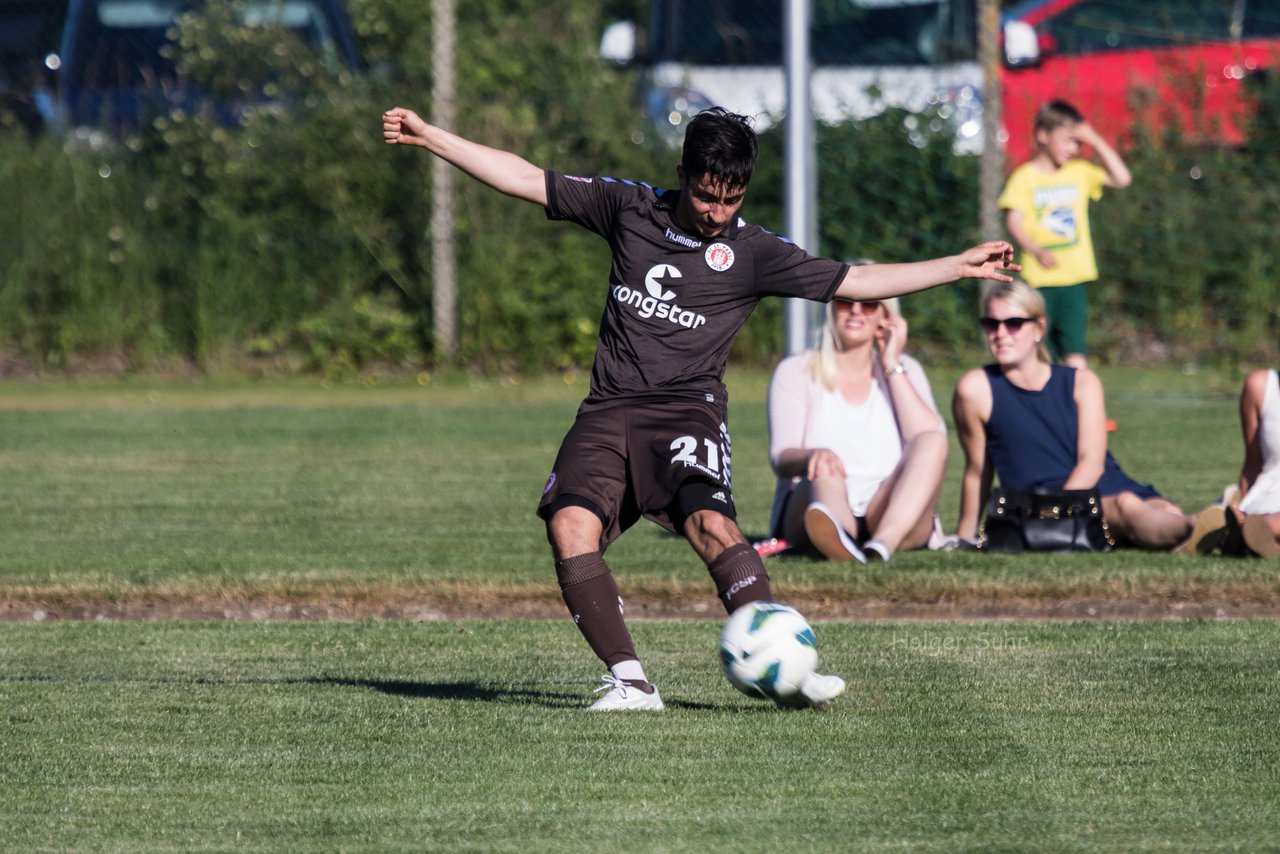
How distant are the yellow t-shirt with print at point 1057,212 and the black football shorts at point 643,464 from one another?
7.17 metres

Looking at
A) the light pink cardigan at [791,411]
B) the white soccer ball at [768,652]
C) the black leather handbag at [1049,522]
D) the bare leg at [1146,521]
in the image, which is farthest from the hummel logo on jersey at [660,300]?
the bare leg at [1146,521]

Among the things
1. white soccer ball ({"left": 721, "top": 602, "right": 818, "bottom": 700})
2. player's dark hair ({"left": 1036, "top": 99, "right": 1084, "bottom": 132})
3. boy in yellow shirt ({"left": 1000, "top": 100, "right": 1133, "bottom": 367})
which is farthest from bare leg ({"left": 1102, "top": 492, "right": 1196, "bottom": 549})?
player's dark hair ({"left": 1036, "top": 99, "right": 1084, "bottom": 132})

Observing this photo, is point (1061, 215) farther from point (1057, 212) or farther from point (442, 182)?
point (442, 182)

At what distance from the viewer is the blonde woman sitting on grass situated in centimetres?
809

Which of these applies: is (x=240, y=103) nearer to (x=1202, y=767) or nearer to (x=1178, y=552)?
(x=1178, y=552)

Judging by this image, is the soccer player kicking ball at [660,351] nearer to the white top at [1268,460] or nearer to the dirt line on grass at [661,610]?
the dirt line on grass at [661,610]

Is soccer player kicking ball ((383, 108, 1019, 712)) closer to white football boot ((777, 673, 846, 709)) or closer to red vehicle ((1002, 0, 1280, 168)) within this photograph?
white football boot ((777, 673, 846, 709))

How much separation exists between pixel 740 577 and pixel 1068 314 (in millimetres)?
7445

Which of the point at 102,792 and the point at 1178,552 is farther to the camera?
the point at 1178,552

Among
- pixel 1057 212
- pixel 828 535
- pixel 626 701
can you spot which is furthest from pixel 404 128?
pixel 1057 212

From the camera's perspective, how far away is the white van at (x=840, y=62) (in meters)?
15.7

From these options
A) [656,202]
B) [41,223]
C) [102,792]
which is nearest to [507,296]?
[41,223]

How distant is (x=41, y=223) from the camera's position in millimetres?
16656

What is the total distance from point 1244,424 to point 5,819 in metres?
5.69
